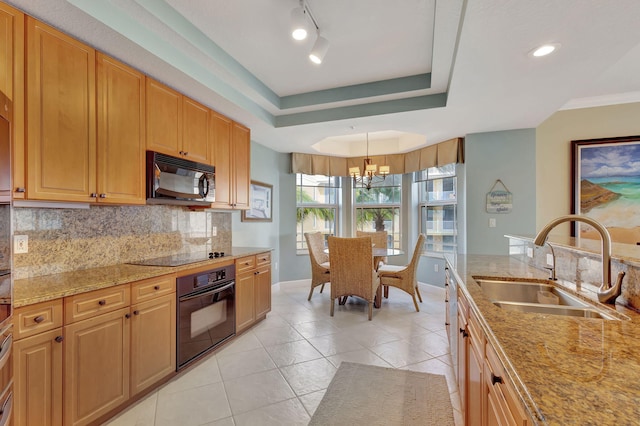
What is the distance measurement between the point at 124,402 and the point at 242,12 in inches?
106

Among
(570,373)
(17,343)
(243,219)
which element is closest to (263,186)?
(243,219)

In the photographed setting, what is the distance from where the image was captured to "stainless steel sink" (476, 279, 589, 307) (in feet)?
5.55

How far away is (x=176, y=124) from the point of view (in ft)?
8.34

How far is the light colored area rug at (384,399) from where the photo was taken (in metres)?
1.82

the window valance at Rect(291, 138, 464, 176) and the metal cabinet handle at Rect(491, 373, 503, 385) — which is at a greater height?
the window valance at Rect(291, 138, 464, 176)

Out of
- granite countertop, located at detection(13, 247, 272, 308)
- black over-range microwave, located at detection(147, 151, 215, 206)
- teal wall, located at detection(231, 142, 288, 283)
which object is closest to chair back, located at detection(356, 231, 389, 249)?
teal wall, located at detection(231, 142, 288, 283)

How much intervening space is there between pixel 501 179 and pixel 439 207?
120 cm

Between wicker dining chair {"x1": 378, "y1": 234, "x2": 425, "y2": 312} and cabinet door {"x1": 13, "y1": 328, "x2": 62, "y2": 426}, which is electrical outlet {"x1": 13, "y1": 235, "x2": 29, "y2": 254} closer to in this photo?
cabinet door {"x1": 13, "y1": 328, "x2": 62, "y2": 426}

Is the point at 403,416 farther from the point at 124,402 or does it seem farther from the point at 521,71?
the point at 521,71

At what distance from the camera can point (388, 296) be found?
175 inches

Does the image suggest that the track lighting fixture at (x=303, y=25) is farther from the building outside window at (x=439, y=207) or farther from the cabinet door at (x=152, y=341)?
the building outside window at (x=439, y=207)

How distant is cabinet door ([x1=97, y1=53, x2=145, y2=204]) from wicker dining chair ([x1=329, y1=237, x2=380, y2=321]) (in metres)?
2.17

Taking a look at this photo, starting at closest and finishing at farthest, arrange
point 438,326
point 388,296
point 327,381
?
point 327,381 < point 438,326 < point 388,296

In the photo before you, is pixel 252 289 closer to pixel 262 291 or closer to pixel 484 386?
pixel 262 291
